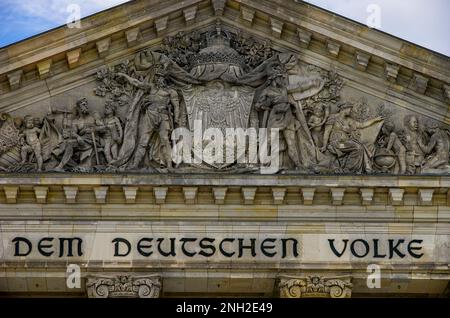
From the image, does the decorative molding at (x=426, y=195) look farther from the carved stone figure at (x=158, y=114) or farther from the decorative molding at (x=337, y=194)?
the carved stone figure at (x=158, y=114)

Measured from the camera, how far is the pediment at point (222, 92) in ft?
100

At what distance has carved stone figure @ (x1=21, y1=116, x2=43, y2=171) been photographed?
30.4 metres

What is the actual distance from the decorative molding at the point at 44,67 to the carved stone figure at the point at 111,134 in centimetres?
132

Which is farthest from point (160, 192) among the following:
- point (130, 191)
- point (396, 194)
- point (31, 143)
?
point (396, 194)

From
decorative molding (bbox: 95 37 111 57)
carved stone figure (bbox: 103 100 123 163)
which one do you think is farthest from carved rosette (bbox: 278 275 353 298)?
decorative molding (bbox: 95 37 111 57)

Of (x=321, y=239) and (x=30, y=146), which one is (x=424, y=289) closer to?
(x=321, y=239)

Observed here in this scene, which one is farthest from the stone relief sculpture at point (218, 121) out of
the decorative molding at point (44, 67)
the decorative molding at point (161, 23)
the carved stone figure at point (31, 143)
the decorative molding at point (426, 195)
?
the decorative molding at point (44, 67)

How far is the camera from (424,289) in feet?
100

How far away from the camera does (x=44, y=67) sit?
3105cm

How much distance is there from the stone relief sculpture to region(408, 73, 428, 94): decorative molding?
536 mm

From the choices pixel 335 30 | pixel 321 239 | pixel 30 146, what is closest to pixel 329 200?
pixel 321 239

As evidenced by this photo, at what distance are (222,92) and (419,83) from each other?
148 inches

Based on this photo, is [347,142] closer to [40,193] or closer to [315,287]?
[315,287]
